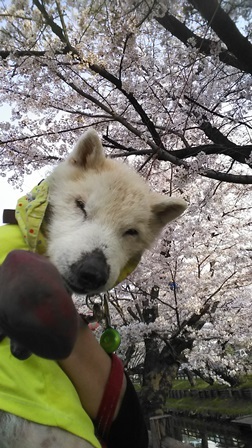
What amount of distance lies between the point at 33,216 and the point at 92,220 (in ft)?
1.12

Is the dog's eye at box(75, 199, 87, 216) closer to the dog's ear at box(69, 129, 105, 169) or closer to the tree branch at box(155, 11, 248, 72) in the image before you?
the dog's ear at box(69, 129, 105, 169)

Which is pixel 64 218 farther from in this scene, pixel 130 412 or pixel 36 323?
pixel 36 323

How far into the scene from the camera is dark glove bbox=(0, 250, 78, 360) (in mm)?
740

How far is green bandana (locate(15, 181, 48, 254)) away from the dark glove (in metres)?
0.64

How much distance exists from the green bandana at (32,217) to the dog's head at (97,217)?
74 millimetres

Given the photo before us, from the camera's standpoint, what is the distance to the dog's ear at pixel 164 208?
2193mm

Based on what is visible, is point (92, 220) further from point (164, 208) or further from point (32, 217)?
point (164, 208)

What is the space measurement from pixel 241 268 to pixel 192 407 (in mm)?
22847

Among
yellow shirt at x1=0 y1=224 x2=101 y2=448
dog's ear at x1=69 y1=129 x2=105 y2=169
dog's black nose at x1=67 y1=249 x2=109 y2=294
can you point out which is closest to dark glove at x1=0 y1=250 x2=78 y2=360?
yellow shirt at x1=0 y1=224 x2=101 y2=448

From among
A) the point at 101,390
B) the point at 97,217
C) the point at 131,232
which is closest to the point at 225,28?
the point at 131,232

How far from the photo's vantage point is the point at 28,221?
4.78 feet

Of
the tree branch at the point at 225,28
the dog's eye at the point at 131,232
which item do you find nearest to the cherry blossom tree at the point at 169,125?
the tree branch at the point at 225,28

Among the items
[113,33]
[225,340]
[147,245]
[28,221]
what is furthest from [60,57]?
[225,340]

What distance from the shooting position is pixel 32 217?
4.87ft
